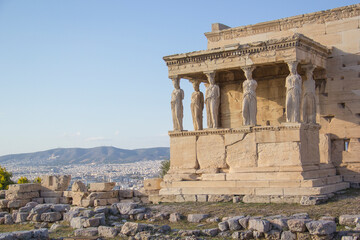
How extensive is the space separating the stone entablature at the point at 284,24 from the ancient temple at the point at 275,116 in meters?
0.03

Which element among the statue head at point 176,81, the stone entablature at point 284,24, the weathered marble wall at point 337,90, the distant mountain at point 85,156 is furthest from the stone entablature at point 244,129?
the distant mountain at point 85,156

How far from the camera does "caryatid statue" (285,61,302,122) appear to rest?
50.8ft

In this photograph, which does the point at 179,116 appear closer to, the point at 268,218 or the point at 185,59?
the point at 185,59

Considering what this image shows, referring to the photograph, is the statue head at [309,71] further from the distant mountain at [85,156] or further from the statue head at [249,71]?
the distant mountain at [85,156]

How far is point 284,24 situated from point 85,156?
128 m

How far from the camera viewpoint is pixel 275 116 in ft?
59.1

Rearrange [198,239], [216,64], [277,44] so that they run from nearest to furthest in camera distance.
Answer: [198,239]
[277,44]
[216,64]

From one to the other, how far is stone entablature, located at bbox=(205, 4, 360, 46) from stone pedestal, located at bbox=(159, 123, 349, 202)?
3.70m

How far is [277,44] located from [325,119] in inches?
125

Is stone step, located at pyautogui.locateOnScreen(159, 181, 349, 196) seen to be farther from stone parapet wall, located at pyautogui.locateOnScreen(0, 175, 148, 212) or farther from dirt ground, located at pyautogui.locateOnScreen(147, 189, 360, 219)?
stone parapet wall, located at pyautogui.locateOnScreen(0, 175, 148, 212)

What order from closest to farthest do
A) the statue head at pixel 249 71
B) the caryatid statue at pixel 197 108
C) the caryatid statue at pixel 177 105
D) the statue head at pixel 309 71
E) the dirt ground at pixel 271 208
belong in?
the dirt ground at pixel 271 208
the statue head at pixel 249 71
the statue head at pixel 309 71
the caryatid statue at pixel 177 105
the caryatid statue at pixel 197 108

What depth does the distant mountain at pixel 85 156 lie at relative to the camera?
134 metres

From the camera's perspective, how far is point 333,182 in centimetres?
1603

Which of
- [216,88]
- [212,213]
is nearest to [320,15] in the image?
[216,88]
